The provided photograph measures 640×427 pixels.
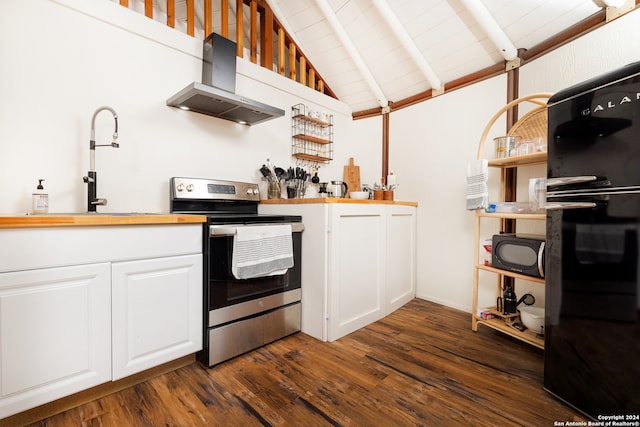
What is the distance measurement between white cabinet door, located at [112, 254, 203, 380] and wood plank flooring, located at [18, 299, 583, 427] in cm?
17

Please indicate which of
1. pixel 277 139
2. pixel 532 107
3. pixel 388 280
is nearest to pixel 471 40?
pixel 532 107

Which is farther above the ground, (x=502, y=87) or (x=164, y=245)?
(x=502, y=87)

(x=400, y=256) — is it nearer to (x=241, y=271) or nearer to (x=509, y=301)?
(x=509, y=301)

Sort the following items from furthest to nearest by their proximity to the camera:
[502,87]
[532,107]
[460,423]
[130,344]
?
[502,87] → [532,107] → [130,344] → [460,423]

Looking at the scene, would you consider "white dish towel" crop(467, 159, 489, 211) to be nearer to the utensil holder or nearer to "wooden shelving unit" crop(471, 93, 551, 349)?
"wooden shelving unit" crop(471, 93, 551, 349)

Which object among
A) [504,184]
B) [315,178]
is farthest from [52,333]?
[504,184]

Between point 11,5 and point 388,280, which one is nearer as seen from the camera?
point 11,5

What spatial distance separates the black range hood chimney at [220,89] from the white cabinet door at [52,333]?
122 centimetres

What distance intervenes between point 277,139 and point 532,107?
2.10 meters

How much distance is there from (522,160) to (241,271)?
2043 mm

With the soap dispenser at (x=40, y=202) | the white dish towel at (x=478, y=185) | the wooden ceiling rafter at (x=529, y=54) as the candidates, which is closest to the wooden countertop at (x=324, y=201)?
the white dish towel at (x=478, y=185)

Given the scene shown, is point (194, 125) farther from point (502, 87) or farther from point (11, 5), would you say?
point (502, 87)

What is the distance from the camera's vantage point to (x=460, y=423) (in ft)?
4.03

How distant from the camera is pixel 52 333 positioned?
1.19 m
